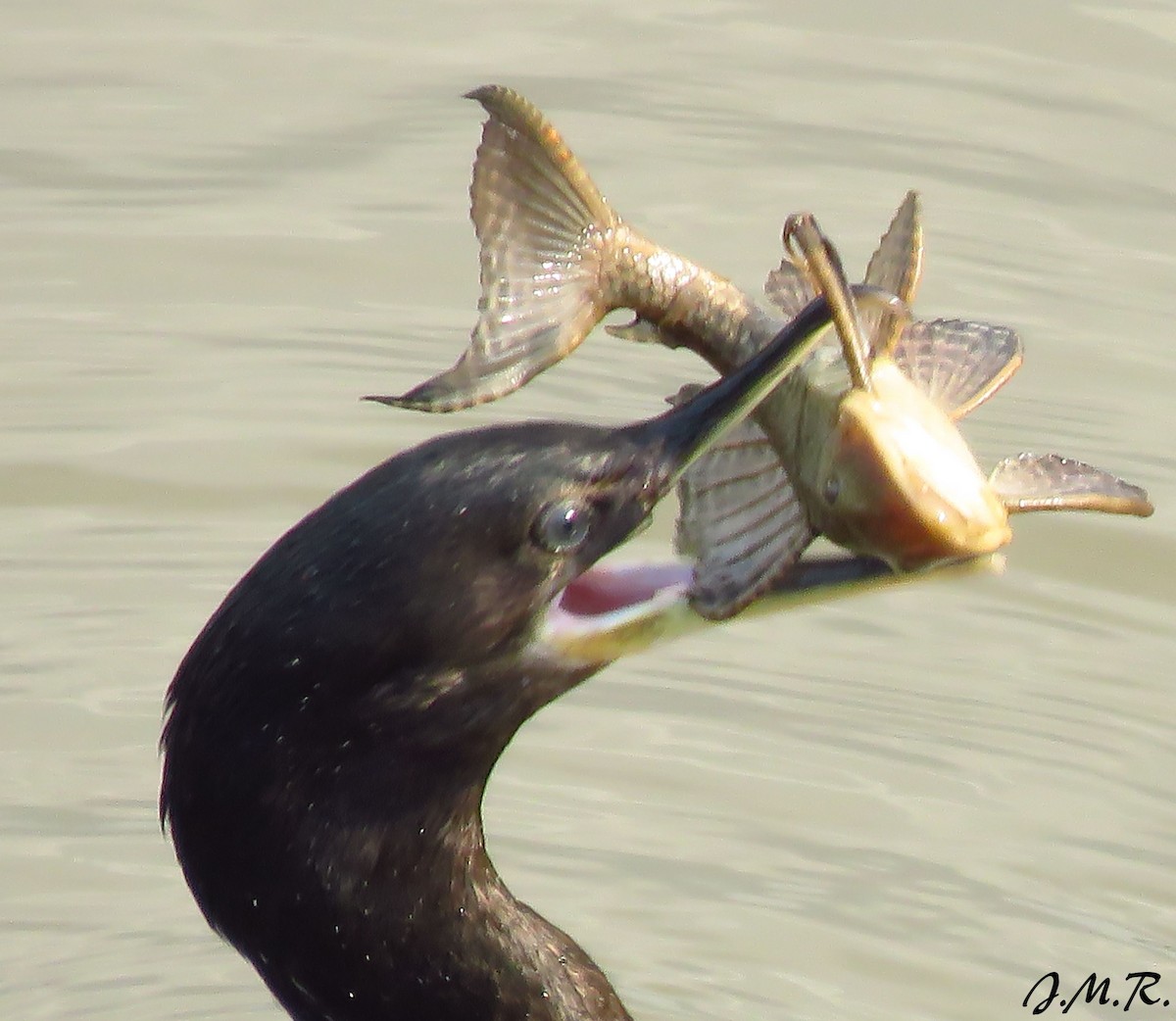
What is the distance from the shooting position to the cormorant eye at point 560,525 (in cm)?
427

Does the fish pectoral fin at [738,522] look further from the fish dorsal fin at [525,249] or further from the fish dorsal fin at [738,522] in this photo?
the fish dorsal fin at [525,249]

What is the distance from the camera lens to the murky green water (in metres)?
6.09

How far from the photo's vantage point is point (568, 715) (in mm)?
6617

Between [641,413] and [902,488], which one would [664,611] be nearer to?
[902,488]

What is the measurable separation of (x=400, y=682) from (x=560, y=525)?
1.03ft

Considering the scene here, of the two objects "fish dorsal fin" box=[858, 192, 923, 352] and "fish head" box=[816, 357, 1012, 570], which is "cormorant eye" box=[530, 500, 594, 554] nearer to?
"fish head" box=[816, 357, 1012, 570]

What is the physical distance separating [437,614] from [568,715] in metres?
2.45

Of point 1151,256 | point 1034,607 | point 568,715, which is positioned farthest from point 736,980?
point 1151,256

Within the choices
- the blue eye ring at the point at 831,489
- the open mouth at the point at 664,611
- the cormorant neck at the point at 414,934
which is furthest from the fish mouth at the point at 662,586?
the cormorant neck at the point at 414,934

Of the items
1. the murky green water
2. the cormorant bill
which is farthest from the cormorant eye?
the murky green water

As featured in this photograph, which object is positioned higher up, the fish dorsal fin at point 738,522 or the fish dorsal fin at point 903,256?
the fish dorsal fin at point 903,256

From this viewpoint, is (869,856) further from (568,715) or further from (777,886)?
(568,715)

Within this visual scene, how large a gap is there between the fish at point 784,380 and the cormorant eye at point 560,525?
Result: 0.21 m

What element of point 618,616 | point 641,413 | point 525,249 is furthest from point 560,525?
point 641,413
